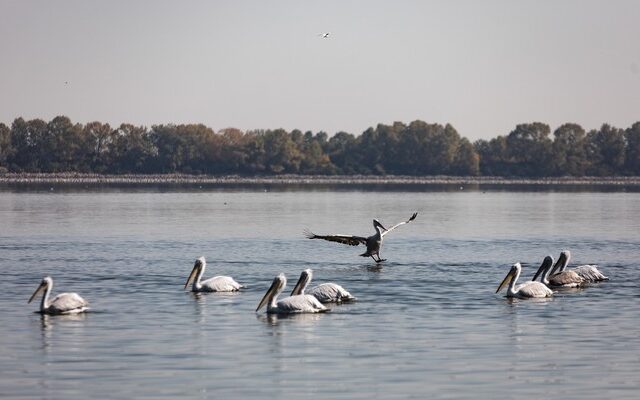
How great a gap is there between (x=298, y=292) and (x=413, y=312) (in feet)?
7.23

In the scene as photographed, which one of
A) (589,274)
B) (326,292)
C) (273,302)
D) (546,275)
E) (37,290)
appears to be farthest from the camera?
(589,274)

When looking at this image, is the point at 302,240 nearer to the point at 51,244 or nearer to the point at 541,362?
the point at 51,244

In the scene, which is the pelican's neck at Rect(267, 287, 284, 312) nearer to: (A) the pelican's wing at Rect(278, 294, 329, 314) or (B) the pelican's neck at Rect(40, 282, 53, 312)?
(A) the pelican's wing at Rect(278, 294, 329, 314)

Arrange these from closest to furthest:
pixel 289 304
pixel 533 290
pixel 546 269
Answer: pixel 289 304 < pixel 533 290 < pixel 546 269

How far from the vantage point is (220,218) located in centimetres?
6656

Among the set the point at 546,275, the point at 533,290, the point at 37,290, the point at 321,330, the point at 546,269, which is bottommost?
the point at 321,330

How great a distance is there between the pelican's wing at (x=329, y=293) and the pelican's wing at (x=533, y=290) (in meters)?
3.46

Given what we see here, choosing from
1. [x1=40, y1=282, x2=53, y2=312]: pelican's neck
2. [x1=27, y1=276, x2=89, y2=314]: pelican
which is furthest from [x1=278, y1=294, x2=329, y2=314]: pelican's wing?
[x1=40, y1=282, x2=53, y2=312]: pelican's neck

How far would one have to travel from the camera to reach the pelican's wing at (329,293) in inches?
989

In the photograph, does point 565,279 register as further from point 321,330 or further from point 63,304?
point 63,304

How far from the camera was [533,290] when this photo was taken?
2641cm

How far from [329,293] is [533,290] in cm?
418

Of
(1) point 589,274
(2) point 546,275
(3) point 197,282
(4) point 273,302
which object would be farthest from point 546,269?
(4) point 273,302

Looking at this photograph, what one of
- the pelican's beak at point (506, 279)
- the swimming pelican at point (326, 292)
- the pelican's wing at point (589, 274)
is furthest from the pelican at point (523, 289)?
the swimming pelican at point (326, 292)
